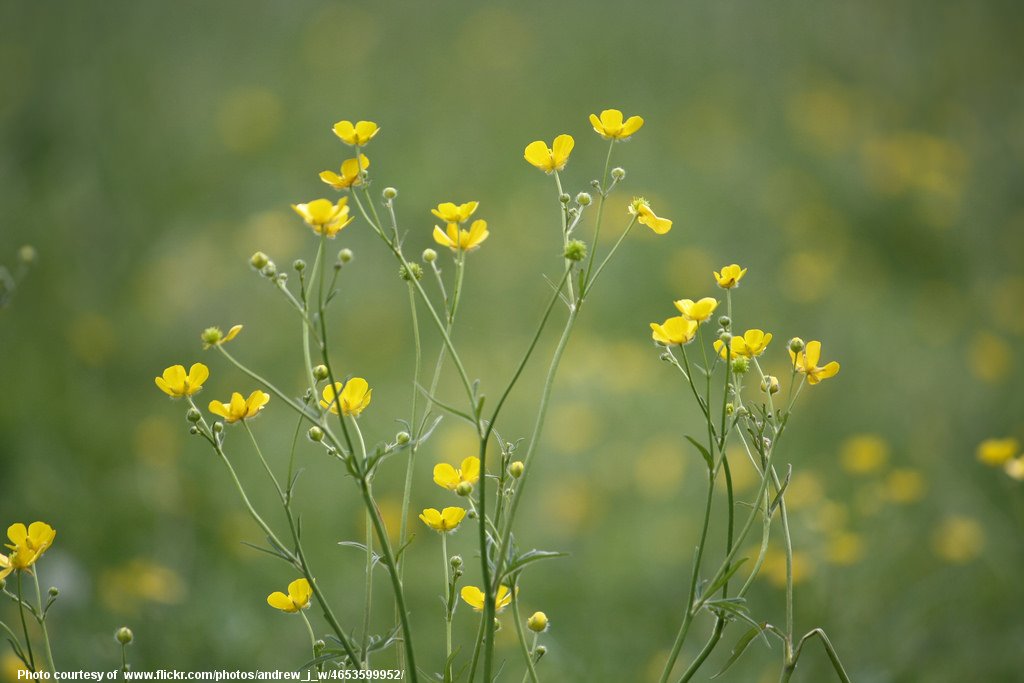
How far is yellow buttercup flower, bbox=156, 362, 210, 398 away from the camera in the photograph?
0.73m

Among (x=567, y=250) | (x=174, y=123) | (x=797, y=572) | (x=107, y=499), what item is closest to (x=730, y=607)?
(x=567, y=250)

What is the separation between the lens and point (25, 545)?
760mm

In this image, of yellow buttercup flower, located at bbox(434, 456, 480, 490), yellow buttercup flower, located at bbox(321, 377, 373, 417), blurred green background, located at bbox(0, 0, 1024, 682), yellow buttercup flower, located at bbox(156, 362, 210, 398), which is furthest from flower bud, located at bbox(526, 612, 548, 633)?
blurred green background, located at bbox(0, 0, 1024, 682)

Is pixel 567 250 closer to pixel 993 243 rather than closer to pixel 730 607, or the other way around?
pixel 730 607

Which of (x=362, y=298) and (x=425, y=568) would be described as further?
(x=362, y=298)

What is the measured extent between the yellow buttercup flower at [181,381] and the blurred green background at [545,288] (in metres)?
0.72

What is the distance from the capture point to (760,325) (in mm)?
2648

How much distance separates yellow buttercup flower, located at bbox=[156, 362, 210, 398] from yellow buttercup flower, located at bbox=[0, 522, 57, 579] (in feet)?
0.52

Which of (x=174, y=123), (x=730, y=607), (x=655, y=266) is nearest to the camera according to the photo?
(x=730, y=607)

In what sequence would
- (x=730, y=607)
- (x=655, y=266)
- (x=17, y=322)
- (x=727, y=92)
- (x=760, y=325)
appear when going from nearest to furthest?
(x=730, y=607) < (x=17, y=322) < (x=760, y=325) < (x=655, y=266) < (x=727, y=92)

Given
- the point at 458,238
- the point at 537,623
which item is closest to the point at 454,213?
the point at 458,238

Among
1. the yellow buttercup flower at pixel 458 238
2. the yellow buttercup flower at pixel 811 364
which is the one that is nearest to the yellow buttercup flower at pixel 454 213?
the yellow buttercup flower at pixel 458 238

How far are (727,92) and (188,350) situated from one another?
7.80 ft

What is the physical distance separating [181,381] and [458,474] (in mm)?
248
